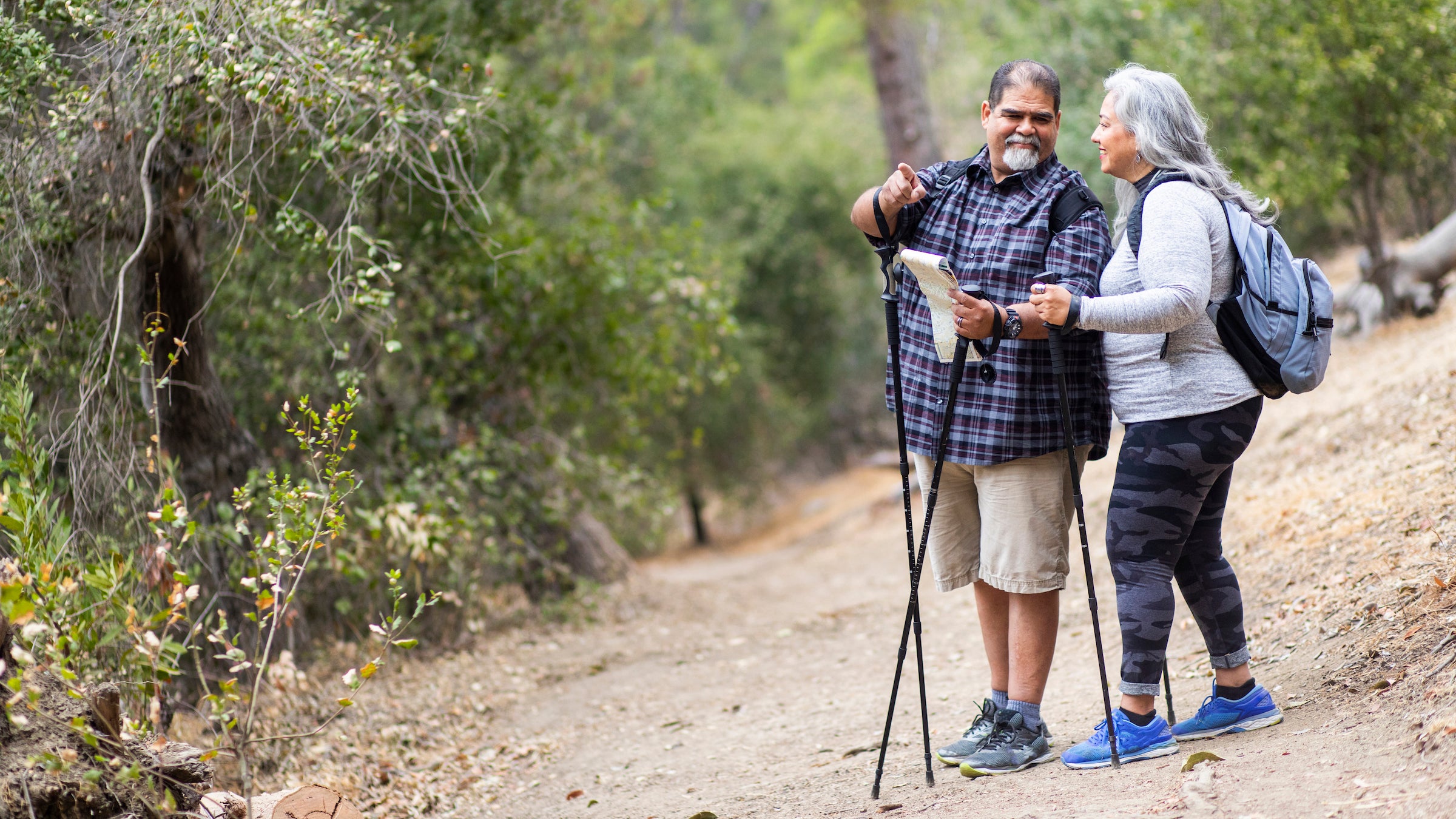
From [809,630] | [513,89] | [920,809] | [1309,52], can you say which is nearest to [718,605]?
[809,630]

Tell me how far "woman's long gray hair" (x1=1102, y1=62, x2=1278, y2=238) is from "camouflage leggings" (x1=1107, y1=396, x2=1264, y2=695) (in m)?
0.58

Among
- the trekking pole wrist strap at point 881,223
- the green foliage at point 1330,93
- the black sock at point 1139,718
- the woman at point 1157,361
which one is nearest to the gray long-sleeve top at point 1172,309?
the woman at point 1157,361

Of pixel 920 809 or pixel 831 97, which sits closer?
pixel 920 809

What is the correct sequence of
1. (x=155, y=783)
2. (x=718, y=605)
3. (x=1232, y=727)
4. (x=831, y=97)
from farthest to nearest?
(x=831, y=97) → (x=718, y=605) → (x=1232, y=727) → (x=155, y=783)

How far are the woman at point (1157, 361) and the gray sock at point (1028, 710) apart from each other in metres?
0.14

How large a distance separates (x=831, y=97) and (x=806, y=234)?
28.4 feet

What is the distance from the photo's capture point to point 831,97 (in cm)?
2473

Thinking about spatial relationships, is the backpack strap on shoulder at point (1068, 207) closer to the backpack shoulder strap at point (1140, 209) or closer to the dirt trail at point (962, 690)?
the backpack shoulder strap at point (1140, 209)

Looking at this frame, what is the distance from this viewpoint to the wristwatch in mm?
2793

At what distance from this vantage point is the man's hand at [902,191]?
306 cm

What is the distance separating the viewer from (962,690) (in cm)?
468

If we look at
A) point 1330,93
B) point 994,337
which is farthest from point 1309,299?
point 1330,93

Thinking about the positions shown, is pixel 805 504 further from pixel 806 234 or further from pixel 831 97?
pixel 831 97

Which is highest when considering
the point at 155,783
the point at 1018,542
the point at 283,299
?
the point at 283,299
